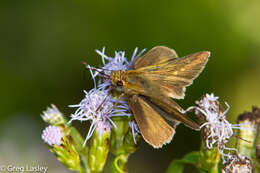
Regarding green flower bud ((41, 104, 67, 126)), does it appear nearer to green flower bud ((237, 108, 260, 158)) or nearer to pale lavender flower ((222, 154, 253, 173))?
pale lavender flower ((222, 154, 253, 173))

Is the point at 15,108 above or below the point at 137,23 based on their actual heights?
below

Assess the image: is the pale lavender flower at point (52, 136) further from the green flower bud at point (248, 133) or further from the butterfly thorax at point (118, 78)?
the green flower bud at point (248, 133)

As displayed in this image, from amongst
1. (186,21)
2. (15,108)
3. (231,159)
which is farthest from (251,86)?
(15,108)

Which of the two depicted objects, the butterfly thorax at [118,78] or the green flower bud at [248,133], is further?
the green flower bud at [248,133]

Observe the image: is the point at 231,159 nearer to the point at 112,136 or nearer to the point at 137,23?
the point at 112,136

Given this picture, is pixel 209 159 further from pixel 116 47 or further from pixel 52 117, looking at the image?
pixel 116 47

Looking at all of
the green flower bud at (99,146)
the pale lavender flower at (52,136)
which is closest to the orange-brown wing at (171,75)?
the green flower bud at (99,146)
